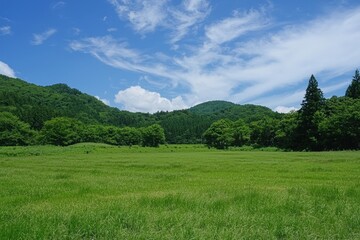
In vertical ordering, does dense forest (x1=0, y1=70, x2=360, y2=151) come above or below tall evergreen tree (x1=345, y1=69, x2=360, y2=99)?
below

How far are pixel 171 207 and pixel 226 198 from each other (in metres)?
2.94

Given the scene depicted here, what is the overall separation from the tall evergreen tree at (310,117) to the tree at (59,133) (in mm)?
101023

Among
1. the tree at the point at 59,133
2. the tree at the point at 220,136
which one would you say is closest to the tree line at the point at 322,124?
the tree at the point at 220,136

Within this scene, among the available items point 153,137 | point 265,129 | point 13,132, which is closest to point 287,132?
point 265,129

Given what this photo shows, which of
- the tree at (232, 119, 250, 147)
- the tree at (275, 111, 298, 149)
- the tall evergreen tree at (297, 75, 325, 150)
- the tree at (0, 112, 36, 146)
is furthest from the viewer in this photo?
the tree at (232, 119, 250, 147)

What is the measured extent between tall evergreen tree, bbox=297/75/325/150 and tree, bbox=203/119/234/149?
64.4m

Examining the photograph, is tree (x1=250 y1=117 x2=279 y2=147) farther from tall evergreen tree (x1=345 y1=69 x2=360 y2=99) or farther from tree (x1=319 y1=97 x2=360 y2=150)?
tree (x1=319 y1=97 x2=360 y2=150)

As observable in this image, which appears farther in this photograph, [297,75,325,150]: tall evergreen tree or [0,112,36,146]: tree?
[0,112,36,146]: tree

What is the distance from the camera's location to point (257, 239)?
332 inches

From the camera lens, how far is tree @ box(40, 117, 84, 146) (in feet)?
502

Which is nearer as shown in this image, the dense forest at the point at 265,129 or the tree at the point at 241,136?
the dense forest at the point at 265,129

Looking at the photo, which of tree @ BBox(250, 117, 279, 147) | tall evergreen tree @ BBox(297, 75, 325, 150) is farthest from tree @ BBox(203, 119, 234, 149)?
tall evergreen tree @ BBox(297, 75, 325, 150)

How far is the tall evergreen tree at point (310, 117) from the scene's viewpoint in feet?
321

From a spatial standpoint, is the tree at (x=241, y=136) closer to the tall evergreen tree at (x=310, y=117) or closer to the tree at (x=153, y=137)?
the tree at (x=153, y=137)
